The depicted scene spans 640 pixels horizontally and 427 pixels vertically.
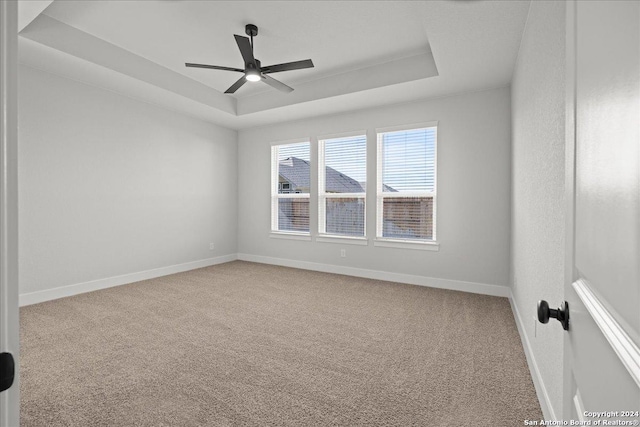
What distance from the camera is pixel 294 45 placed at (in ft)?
11.7

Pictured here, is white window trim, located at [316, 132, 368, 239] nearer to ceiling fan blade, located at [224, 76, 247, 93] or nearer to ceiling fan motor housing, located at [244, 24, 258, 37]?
ceiling fan blade, located at [224, 76, 247, 93]

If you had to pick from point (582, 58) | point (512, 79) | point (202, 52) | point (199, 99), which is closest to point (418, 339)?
point (582, 58)

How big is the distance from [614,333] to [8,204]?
1.05m

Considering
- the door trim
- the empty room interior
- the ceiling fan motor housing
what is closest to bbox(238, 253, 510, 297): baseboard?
the empty room interior

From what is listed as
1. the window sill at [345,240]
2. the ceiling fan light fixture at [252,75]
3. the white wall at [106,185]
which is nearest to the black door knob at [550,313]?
the ceiling fan light fixture at [252,75]

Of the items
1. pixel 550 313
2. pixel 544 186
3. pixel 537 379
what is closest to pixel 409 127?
pixel 544 186

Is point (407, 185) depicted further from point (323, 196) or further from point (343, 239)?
point (323, 196)

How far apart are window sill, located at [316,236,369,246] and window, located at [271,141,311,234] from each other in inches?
16.4

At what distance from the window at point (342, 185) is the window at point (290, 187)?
34cm

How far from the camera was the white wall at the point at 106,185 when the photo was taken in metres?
3.65

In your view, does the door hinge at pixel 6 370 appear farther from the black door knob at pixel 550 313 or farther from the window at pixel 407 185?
the window at pixel 407 185

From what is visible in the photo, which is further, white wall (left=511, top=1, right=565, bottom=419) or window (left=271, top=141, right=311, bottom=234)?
window (left=271, top=141, right=311, bottom=234)

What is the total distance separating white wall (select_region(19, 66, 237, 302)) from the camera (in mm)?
3648

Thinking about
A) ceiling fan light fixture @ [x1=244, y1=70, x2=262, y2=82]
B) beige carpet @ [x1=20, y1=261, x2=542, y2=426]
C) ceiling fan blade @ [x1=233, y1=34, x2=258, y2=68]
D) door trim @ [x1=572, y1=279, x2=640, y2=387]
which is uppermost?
ceiling fan blade @ [x1=233, y1=34, x2=258, y2=68]
